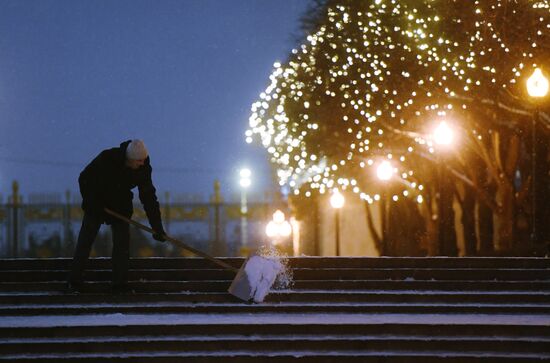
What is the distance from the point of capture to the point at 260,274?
1292cm

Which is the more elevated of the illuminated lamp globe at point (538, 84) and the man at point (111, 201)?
the illuminated lamp globe at point (538, 84)

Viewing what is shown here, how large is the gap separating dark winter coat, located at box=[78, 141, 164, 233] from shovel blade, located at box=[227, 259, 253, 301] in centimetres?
109

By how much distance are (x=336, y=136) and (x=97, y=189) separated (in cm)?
1766

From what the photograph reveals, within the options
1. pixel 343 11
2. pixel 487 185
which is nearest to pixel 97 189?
pixel 343 11

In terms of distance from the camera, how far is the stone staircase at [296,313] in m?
11.3

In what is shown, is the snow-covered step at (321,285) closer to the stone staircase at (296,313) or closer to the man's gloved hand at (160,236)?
the stone staircase at (296,313)

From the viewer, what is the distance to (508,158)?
1147 inches

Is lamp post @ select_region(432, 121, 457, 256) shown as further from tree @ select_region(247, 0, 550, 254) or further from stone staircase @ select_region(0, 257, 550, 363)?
stone staircase @ select_region(0, 257, 550, 363)

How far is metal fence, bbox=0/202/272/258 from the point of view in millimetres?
58844

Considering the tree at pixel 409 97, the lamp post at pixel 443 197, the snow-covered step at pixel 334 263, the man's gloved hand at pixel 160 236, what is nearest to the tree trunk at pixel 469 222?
the tree at pixel 409 97

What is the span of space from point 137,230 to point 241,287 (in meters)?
47.6

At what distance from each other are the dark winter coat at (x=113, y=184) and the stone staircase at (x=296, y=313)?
2.96 feet
